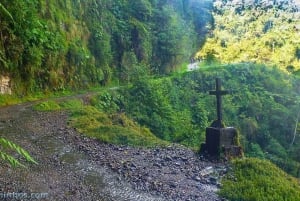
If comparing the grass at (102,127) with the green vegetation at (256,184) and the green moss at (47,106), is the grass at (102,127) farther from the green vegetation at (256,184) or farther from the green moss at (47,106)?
the green vegetation at (256,184)

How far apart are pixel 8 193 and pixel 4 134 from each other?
13.8 ft

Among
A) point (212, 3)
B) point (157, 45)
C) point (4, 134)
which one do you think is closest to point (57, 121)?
point (4, 134)

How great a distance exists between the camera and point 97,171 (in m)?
7.89

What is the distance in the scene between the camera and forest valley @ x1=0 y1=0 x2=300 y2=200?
14742 millimetres

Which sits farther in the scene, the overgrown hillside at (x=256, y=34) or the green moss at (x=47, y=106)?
the overgrown hillside at (x=256, y=34)

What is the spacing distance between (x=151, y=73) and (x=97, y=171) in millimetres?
24452

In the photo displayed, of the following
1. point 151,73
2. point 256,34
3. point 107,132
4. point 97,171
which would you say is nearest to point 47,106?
point 107,132

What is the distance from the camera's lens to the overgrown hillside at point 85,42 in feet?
49.4

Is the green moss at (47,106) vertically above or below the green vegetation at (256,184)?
above

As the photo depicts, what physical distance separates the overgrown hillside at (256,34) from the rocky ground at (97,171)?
3677 cm

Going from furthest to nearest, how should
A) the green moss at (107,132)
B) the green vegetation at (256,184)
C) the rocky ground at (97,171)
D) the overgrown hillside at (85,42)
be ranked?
the overgrown hillside at (85,42), the green moss at (107,132), the green vegetation at (256,184), the rocky ground at (97,171)

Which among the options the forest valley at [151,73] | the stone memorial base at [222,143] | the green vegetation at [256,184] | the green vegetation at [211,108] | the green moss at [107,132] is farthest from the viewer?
the green vegetation at [211,108]

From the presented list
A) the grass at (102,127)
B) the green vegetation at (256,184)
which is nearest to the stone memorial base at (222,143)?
the green vegetation at (256,184)

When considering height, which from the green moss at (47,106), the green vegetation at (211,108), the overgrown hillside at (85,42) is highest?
the overgrown hillside at (85,42)
